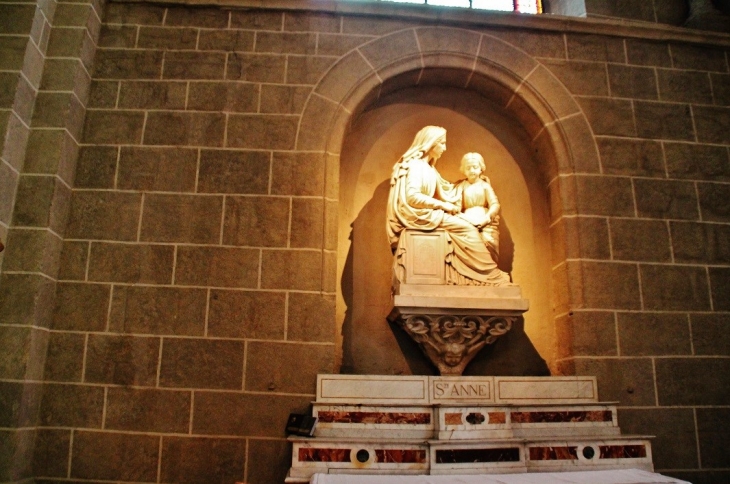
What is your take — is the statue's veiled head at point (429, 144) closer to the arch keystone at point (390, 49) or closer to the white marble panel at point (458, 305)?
the arch keystone at point (390, 49)

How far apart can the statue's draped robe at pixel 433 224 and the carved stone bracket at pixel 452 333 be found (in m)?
0.30

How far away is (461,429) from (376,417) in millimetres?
558

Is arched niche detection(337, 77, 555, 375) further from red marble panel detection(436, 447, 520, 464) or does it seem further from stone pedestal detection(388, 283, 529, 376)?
red marble panel detection(436, 447, 520, 464)

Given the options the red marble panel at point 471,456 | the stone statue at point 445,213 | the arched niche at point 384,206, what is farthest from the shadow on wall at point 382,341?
the red marble panel at point 471,456

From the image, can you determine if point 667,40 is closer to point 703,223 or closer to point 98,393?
point 703,223

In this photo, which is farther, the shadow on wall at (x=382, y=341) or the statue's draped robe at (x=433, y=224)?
the shadow on wall at (x=382, y=341)

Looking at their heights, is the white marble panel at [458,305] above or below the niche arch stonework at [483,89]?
below

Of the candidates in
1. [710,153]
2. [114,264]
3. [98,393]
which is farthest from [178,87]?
[710,153]

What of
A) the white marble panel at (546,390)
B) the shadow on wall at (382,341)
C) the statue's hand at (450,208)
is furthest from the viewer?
the shadow on wall at (382,341)

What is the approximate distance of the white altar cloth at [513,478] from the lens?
333cm

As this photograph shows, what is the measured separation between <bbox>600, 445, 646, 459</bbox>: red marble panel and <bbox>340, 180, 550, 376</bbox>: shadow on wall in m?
1.02

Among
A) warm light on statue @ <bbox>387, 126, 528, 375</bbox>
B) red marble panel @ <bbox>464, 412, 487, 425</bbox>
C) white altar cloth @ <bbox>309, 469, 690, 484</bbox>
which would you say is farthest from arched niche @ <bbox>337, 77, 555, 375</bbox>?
white altar cloth @ <bbox>309, 469, 690, 484</bbox>

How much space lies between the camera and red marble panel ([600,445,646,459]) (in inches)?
151

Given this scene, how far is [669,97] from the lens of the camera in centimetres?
515
